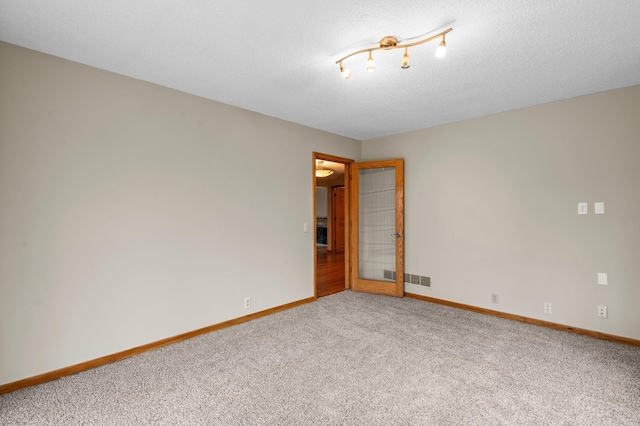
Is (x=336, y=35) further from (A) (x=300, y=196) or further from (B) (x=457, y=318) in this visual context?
(B) (x=457, y=318)

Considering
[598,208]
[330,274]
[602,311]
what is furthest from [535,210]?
[330,274]

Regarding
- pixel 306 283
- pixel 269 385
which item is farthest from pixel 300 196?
pixel 269 385

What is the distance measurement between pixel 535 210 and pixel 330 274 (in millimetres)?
3641

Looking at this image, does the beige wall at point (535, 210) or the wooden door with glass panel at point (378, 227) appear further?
the wooden door with glass panel at point (378, 227)

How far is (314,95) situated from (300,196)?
4.72 feet

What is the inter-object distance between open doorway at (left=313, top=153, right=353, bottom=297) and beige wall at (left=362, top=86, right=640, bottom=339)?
1046 millimetres

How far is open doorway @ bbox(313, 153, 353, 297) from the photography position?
488cm

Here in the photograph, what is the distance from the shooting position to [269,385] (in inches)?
84.7

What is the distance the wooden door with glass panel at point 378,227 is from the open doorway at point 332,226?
0.61ft

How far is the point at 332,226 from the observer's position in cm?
941

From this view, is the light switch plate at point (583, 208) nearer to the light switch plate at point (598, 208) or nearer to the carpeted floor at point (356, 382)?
the light switch plate at point (598, 208)

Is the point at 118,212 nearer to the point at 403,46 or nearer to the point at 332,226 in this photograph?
the point at 403,46

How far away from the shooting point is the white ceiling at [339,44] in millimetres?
1756

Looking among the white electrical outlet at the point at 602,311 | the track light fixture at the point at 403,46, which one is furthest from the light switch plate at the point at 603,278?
the track light fixture at the point at 403,46
